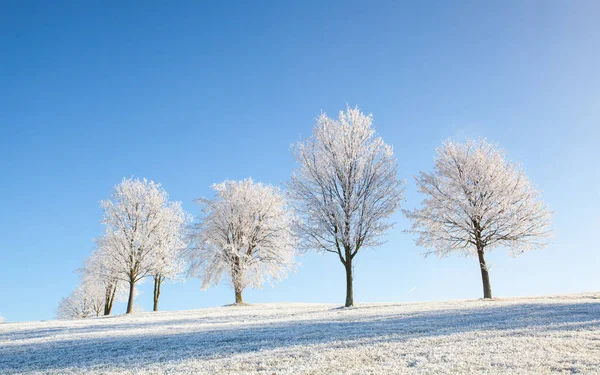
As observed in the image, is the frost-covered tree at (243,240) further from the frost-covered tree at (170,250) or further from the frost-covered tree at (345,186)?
the frost-covered tree at (345,186)

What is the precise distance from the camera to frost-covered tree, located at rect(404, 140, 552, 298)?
31.8 metres

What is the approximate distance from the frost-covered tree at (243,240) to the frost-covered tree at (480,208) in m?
15.2

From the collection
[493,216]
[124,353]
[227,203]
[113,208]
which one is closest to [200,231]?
[227,203]

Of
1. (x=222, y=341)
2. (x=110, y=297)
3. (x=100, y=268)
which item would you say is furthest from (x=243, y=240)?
(x=222, y=341)

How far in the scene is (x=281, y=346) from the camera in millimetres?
11078

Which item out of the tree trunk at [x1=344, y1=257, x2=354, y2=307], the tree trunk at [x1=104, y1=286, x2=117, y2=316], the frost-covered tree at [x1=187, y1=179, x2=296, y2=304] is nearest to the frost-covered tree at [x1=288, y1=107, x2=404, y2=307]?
the tree trunk at [x1=344, y1=257, x2=354, y2=307]

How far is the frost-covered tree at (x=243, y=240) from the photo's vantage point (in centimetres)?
4309

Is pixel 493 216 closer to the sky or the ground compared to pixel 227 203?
closer to the ground

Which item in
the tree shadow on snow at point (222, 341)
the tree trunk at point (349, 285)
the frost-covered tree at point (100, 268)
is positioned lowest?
the tree shadow on snow at point (222, 341)

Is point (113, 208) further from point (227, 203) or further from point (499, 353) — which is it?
point (499, 353)

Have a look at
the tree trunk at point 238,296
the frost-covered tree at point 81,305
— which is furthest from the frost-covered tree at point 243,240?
the frost-covered tree at point 81,305

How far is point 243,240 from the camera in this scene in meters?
43.3

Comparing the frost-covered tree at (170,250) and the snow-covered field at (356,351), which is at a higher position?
the frost-covered tree at (170,250)

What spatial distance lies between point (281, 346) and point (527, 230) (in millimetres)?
27654
